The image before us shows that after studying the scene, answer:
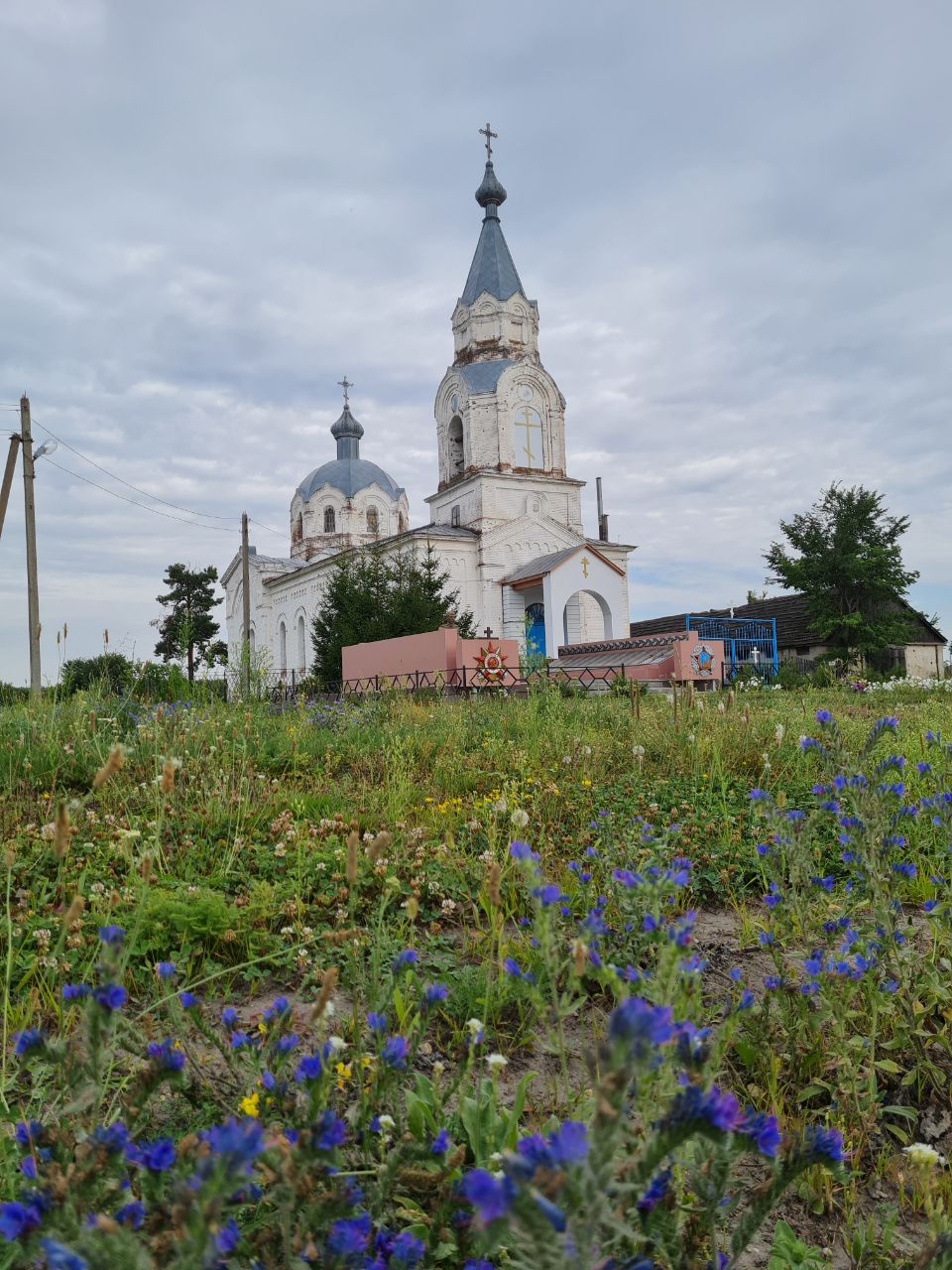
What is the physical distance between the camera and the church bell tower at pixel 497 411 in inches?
1243

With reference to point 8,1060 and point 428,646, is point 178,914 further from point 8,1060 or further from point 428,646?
point 428,646

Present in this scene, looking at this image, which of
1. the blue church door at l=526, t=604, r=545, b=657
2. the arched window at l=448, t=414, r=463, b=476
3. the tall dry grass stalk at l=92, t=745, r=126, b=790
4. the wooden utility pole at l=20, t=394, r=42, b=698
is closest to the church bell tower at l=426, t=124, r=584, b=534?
the arched window at l=448, t=414, r=463, b=476

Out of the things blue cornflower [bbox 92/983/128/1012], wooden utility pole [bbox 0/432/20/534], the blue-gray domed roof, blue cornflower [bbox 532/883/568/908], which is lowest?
blue cornflower [bbox 92/983/128/1012]

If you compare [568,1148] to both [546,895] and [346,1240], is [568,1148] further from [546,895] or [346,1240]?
[546,895]

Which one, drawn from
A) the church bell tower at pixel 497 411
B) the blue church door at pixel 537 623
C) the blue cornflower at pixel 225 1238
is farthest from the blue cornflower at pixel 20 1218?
the church bell tower at pixel 497 411

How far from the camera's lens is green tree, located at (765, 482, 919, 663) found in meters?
30.6

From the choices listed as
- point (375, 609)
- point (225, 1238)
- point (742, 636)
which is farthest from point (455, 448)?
point (225, 1238)

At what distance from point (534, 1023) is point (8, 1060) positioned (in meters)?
1.53

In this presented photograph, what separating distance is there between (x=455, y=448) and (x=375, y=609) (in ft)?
38.5

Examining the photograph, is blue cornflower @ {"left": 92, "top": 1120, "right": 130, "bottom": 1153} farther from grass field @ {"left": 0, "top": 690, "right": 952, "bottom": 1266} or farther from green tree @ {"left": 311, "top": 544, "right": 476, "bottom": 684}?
green tree @ {"left": 311, "top": 544, "right": 476, "bottom": 684}

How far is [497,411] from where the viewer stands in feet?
104

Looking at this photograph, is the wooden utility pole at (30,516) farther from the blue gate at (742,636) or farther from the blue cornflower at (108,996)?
the blue cornflower at (108,996)

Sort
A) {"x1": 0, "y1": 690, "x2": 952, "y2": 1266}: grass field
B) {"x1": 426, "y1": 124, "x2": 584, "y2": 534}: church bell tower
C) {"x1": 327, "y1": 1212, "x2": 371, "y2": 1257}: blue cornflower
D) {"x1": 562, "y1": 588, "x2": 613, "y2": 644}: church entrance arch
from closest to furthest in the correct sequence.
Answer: {"x1": 327, "y1": 1212, "x2": 371, "y2": 1257}: blue cornflower < {"x1": 0, "y1": 690, "x2": 952, "y2": 1266}: grass field < {"x1": 562, "y1": 588, "x2": 613, "y2": 644}: church entrance arch < {"x1": 426, "y1": 124, "x2": 584, "y2": 534}: church bell tower

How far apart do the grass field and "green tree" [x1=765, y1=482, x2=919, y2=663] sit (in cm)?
2647
